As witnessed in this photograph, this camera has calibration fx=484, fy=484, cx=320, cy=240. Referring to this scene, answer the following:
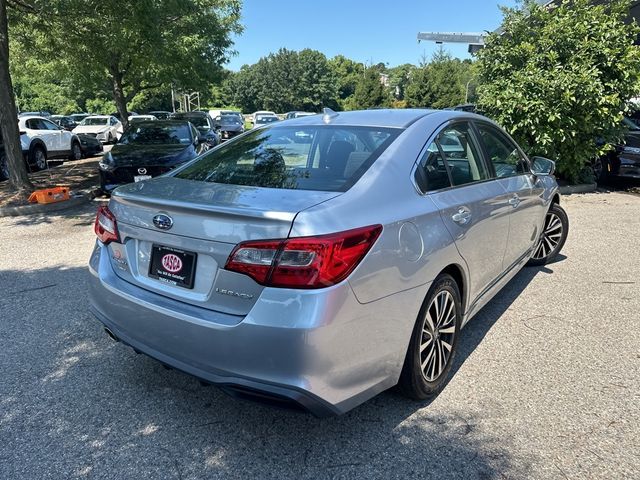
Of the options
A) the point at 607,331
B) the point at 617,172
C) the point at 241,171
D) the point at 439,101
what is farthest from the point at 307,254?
the point at 439,101

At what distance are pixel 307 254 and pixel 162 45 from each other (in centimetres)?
1004

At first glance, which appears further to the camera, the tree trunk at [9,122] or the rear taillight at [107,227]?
the tree trunk at [9,122]

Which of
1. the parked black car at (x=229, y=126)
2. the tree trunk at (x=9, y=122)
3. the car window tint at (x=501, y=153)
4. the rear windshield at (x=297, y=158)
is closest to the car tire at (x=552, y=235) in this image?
the car window tint at (x=501, y=153)

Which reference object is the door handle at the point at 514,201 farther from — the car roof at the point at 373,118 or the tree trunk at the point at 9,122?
the tree trunk at the point at 9,122

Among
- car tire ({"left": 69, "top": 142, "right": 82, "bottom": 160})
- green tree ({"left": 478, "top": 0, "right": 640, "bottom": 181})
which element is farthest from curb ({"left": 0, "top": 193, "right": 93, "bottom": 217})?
car tire ({"left": 69, "top": 142, "right": 82, "bottom": 160})

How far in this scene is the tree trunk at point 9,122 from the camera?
28.4ft

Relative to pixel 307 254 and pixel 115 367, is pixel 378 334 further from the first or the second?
pixel 115 367

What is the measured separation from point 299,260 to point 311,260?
0.17 ft

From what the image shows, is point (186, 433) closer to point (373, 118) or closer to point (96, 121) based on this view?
point (373, 118)

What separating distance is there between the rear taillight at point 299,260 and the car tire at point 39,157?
46.1 ft

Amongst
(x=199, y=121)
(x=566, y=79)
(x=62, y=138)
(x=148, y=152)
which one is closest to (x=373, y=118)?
(x=148, y=152)

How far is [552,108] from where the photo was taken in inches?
357

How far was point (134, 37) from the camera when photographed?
10000 millimetres

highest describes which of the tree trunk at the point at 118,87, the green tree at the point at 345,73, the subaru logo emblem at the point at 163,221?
the green tree at the point at 345,73
